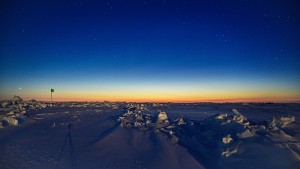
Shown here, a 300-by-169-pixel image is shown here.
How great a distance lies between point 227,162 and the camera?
7.07 meters

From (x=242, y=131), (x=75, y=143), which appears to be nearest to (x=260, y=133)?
(x=242, y=131)

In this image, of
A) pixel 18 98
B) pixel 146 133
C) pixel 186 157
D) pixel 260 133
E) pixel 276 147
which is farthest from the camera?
pixel 18 98

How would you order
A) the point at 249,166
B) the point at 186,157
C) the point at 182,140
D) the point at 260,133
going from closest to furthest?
the point at 249,166
the point at 186,157
the point at 260,133
the point at 182,140

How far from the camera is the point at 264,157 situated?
6758 mm

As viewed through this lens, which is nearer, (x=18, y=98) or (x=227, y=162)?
(x=227, y=162)

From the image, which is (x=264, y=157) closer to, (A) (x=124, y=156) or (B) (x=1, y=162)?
(A) (x=124, y=156)

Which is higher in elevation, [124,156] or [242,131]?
[242,131]

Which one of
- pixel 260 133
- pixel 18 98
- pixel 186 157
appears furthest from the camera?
pixel 18 98

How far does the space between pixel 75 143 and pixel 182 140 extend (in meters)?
4.43

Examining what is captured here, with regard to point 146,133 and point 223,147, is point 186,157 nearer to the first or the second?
point 223,147

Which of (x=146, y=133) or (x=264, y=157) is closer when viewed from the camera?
(x=264, y=157)

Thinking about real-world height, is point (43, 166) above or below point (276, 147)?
below

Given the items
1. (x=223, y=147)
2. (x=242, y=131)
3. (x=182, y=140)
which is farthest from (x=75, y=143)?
(x=242, y=131)

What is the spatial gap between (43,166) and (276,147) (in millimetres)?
6826
